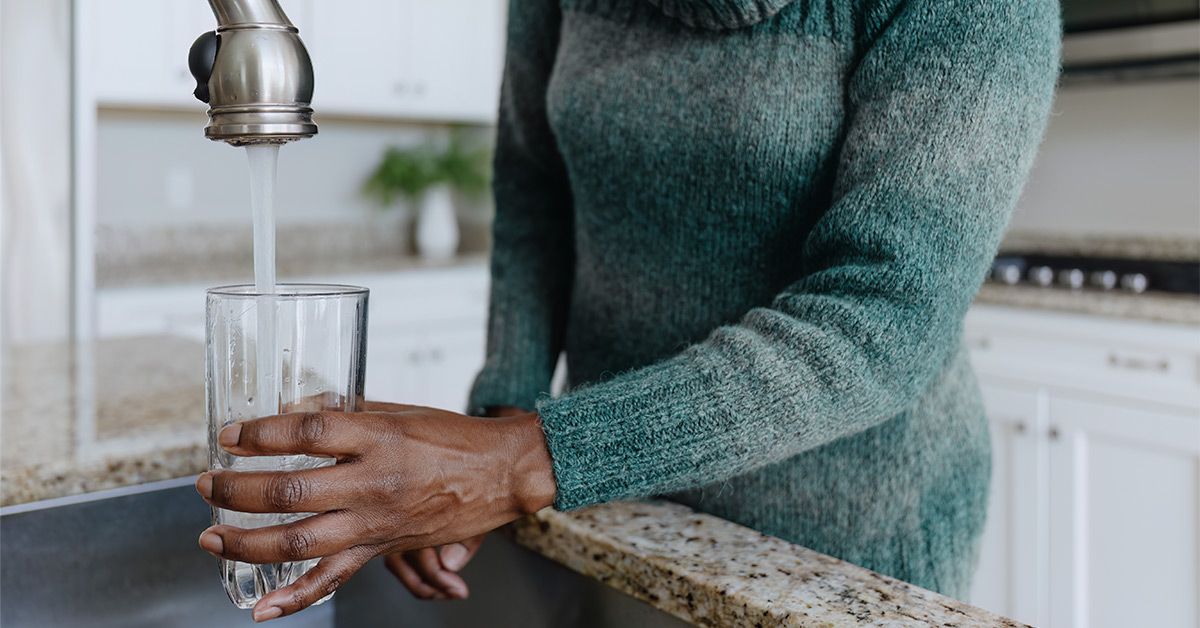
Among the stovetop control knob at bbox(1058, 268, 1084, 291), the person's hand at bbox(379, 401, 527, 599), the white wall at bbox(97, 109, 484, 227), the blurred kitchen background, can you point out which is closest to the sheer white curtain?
the blurred kitchen background

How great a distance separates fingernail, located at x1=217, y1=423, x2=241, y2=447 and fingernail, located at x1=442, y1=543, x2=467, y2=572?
0.96ft

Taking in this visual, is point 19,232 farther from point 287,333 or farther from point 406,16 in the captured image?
point 287,333

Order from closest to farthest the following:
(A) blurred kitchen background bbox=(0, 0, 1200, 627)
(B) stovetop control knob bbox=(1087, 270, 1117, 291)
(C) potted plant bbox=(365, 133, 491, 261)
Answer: (A) blurred kitchen background bbox=(0, 0, 1200, 627) → (B) stovetop control knob bbox=(1087, 270, 1117, 291) → (C) potted plant bbox=(365, 133, 491, 261)

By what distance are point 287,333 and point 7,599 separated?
1.65 feet

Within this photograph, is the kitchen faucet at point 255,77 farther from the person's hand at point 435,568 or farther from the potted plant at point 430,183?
the potted plant at point 430,183

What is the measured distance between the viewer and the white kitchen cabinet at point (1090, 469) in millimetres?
1923

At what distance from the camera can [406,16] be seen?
328cm

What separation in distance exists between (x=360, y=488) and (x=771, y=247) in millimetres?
412

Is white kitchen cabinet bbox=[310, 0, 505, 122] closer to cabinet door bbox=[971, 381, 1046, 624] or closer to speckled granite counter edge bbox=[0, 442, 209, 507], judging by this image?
cabinet door bbox=[971, 381, 1046, 624]

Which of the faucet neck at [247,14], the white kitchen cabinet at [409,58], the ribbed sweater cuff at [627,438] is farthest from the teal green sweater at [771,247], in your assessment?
the white kitchen cabinet at [409,58]

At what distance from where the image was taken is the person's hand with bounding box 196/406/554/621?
49 centimetres

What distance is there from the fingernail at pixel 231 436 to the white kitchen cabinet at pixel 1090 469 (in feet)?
6.15

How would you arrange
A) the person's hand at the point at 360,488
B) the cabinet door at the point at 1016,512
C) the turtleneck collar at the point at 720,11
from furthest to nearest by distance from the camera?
1. the cabinet door at the point at 1016,512
2. the turtleneck collar at the point at 720,11
3. the person's hand at the point at 360,488

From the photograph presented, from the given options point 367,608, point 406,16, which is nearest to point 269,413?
point 367,608
